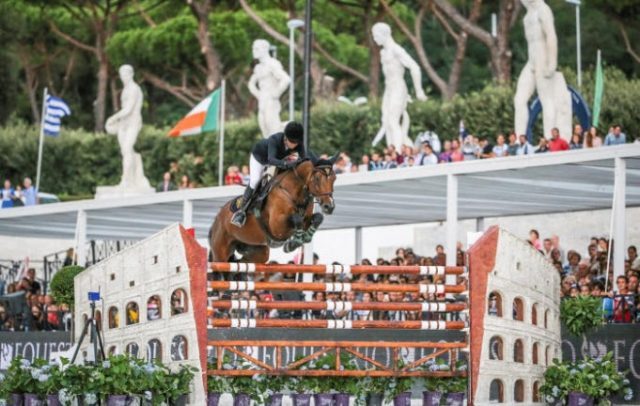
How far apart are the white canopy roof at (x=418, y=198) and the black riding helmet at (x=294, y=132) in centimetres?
566

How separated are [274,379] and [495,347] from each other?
11.8 ft

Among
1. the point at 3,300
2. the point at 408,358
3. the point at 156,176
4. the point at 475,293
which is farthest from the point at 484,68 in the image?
the point at 475,293

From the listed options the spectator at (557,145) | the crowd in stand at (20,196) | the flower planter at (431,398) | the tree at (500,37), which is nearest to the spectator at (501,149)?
the spectator at (557,145)

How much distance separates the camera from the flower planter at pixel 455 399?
15.5m

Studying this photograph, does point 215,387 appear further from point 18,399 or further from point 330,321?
point 18,399

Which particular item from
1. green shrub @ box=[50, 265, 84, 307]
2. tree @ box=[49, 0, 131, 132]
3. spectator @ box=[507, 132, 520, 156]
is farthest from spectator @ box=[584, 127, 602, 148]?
tree @ box=[49, 0, 131, 132]

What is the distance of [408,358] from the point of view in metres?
20.3

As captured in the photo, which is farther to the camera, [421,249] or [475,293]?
[421,249]

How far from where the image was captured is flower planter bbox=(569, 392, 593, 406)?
15.6m

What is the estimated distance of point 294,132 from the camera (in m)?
16.2

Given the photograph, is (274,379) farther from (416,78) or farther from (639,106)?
(639,106)

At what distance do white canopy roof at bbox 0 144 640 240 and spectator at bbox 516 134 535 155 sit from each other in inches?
23.9

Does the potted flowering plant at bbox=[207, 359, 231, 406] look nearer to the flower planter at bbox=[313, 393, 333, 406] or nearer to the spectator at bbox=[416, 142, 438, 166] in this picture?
the flower planter at bbox=[313, 393, 333, 406]

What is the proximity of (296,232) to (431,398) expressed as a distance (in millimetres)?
2405
